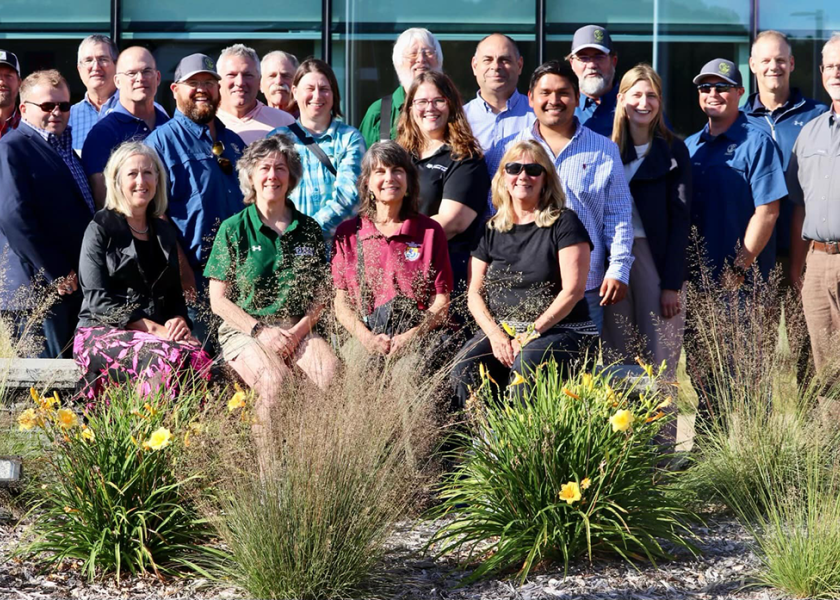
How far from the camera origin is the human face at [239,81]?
21.6 feet

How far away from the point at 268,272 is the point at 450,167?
1.15 meters

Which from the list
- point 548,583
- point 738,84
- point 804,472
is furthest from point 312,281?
point 738,84

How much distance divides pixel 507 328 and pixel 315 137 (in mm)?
2146

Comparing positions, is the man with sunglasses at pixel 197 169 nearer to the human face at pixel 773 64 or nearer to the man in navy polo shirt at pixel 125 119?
the man in navy polo shirt at pixel 125 119

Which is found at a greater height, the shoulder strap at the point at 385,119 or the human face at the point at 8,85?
the human face at the point at 8,85

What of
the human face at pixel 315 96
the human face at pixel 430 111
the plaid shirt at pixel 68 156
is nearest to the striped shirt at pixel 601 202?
the human face at pixel 430 111

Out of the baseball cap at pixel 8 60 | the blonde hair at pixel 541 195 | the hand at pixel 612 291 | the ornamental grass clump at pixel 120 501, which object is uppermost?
the baseball cap at pixel 8 60

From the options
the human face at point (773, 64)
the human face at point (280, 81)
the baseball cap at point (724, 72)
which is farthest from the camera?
the human face at point (280, 81)

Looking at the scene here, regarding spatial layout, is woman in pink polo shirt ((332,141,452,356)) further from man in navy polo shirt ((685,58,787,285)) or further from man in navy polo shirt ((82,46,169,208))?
man in navy polo shirt ((685,58,787,285))

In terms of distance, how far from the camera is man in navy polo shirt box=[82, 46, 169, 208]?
20.9 ft

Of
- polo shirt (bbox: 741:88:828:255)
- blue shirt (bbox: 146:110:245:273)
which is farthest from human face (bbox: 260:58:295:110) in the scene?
polo shirt (bbox: 741:88:828:255)

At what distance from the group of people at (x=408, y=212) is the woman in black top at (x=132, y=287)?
1 cm

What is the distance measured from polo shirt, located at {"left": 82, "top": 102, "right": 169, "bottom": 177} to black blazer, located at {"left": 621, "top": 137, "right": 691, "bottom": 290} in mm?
2832

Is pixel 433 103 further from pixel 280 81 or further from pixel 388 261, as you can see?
pixel 280 81
